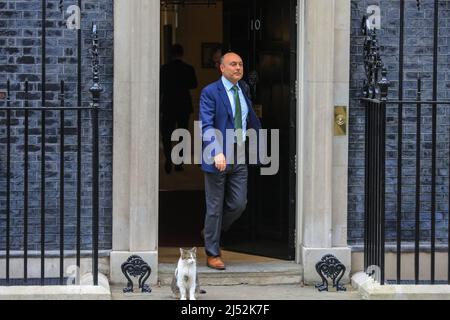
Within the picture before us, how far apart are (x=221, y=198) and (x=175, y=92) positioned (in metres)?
5.45

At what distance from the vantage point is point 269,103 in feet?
32.0

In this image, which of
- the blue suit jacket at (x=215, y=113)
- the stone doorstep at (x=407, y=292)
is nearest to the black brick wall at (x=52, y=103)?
the blue suit jacket at (x=215, y=113)

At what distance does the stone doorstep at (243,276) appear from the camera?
8969mm

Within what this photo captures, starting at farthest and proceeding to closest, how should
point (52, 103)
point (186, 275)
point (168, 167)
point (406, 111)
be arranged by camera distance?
1. point (168, 167)
2. point (406, 111)
3. point (52, 103)
4. point (186, 275)

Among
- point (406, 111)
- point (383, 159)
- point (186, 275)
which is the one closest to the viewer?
point (186, 275)

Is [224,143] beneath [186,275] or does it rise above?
above

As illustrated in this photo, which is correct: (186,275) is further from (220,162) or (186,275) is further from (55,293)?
(220,162)

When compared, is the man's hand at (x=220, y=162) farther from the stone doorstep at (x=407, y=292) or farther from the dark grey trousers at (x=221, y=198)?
the stone doorstep at (x=407, y=292)

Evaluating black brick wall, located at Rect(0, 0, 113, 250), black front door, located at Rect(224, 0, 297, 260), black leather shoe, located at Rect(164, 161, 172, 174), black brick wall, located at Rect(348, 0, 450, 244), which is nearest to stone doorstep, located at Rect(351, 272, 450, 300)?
black brick wall, located at Rect(348, 0, 450, 244)

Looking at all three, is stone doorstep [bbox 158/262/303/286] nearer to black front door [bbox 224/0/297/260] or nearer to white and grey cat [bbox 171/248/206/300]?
black front door [bbox 224/0/297/260]

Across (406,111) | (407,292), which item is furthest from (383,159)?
(407,292)

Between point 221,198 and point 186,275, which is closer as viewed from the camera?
point 186,275

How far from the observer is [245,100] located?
916 centimetres

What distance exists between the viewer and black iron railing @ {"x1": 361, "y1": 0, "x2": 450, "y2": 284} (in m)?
8.28
